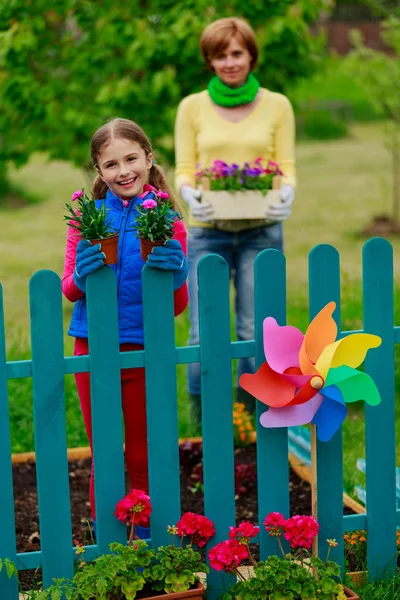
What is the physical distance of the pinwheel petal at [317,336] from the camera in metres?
3.02

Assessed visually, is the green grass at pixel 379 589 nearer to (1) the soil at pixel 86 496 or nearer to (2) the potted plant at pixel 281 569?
(2) the potted plant at pixel 281 569

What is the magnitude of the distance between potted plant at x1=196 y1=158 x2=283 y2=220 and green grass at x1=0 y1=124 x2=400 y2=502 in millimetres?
1166

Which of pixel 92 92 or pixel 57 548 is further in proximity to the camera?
pixel 92 92

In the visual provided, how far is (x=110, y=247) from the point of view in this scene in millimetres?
→ 2861

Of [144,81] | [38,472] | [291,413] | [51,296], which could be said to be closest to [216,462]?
[291,413]

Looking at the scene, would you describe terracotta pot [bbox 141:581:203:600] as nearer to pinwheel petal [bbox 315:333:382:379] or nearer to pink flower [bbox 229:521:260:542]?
pink flower [bbox 229:521:260:542]

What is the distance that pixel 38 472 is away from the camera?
2945 mm

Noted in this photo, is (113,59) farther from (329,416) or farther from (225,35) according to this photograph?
(329,416)

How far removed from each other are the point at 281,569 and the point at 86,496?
1596mm

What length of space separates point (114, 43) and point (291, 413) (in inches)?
163

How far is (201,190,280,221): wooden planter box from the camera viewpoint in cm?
449

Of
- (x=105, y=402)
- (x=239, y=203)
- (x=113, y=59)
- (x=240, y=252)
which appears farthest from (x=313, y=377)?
(x=113, y=59)

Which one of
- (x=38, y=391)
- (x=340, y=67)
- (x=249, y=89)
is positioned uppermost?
(x=340, y=67)

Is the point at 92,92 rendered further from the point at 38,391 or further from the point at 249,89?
the point at 38,391
